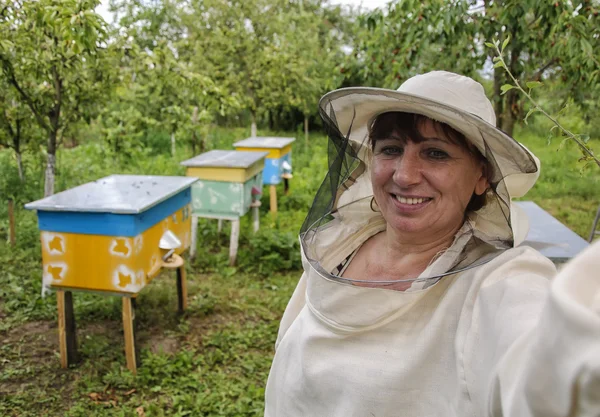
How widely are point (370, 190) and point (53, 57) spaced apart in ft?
10.9

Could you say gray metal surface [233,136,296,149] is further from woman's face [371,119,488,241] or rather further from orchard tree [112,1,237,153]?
woman's face [371,119,488,241]

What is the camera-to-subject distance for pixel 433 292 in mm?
1072

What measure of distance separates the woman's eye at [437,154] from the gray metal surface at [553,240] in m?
1.84

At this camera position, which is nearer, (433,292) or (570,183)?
(433,292)

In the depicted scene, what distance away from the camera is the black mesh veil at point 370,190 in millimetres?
1082

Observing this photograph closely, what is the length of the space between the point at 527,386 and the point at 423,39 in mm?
2992

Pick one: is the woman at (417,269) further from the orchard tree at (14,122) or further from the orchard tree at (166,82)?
the orchard tree at (14,122)

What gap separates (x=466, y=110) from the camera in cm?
106

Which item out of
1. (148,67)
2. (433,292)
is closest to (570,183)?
(148,67)

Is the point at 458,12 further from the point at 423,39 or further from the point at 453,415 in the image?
the point at 453,415

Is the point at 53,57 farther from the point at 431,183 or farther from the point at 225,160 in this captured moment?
the point at 431,183

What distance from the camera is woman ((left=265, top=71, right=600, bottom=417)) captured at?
2.93 feet

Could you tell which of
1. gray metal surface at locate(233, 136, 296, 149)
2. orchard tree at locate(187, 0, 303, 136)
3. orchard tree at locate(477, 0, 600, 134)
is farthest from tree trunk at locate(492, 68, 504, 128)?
orchard tree at locate(187, 0, 303, 136)

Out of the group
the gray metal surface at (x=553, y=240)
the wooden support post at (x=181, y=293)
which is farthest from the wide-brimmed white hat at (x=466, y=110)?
the wooden support post at (x=181, y=293)
